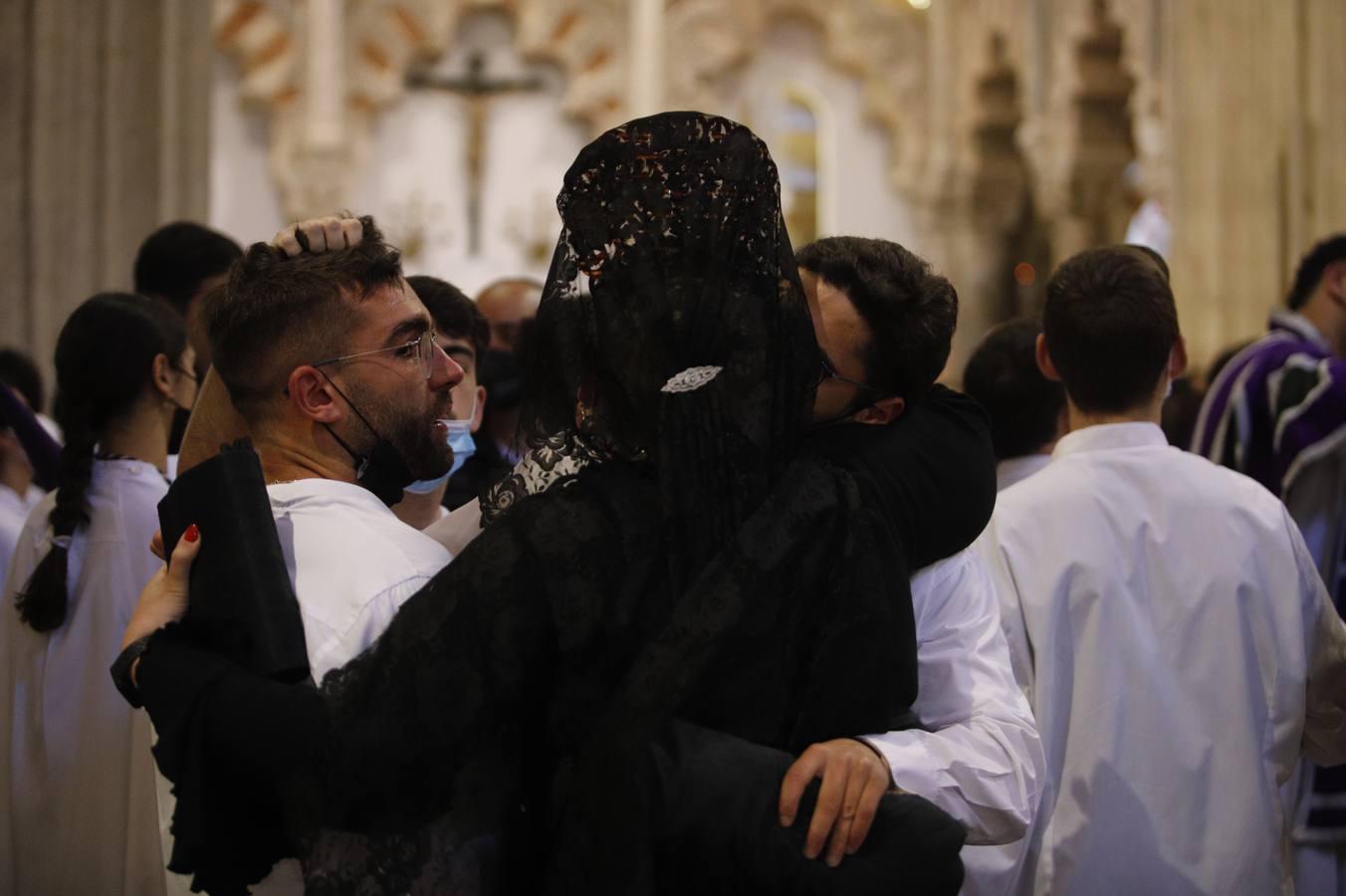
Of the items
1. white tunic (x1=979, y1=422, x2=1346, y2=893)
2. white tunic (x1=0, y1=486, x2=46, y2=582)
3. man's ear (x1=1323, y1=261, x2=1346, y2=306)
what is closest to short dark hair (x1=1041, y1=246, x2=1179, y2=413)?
white tunic (x1=979, y1=422, x2=1346, y2=893)

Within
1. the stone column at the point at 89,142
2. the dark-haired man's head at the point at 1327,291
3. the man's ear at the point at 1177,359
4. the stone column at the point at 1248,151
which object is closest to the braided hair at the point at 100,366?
the man's ear at the point at 1177,359

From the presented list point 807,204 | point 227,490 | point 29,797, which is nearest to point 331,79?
point 807,204

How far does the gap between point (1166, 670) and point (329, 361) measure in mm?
1591

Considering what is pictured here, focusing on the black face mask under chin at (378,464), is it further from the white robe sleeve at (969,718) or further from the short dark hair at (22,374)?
the short dark hair at (22,374)

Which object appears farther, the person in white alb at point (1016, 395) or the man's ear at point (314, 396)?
the person in white alb at point (1016, 395)

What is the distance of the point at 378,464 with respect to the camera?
2180 millimetres

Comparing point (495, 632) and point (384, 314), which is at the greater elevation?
point (384, 314)

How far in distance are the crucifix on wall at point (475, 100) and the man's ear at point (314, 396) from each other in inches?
534

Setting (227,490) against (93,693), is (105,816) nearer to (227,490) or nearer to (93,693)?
(93,693)

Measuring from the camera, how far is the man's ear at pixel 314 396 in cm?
214

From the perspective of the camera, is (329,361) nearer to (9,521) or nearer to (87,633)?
(87,633)

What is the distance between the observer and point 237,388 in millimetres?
2189

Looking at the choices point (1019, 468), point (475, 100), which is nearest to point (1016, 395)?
point (1019, 468)

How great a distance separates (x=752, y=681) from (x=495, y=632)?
282 mm
